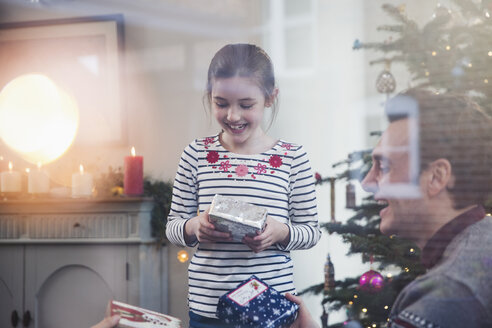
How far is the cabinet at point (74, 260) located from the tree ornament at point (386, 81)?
0.58m

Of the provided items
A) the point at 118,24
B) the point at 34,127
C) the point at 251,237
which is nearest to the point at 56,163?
the point at 34,127

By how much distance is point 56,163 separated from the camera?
1.12m

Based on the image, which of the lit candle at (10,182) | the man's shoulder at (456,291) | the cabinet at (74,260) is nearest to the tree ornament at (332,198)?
the cabinet at (74,260)

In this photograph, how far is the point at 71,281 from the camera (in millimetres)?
1026

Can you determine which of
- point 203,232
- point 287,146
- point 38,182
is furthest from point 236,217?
point 38,182

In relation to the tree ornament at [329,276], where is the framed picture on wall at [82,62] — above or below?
above

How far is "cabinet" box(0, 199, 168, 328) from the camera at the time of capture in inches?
39.3

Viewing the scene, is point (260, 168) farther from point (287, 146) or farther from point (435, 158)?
point (435, 158)

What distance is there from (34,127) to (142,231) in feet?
1.27

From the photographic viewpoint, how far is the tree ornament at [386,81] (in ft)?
2.87

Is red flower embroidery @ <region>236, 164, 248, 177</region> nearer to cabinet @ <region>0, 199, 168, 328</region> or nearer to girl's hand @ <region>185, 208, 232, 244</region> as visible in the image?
girl's hand @ <region>185, 208, 232, 244</region>

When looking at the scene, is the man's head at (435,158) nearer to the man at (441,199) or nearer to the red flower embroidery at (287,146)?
the man at (441,199)

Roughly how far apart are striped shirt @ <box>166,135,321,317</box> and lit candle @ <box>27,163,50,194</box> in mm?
570

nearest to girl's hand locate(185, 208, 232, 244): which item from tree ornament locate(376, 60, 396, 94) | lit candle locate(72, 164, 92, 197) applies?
tree ornament locate(376, 60, 396, 94)
